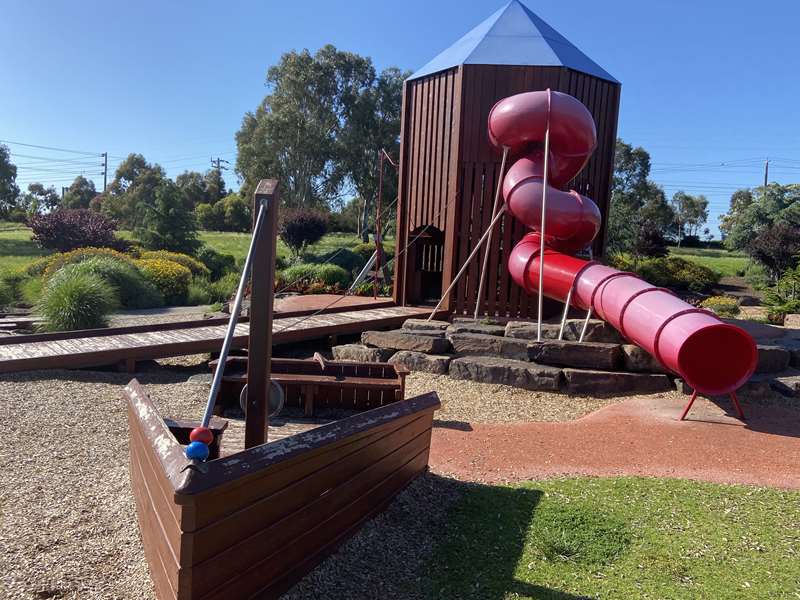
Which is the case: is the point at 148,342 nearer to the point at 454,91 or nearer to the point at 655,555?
the point at 454,91

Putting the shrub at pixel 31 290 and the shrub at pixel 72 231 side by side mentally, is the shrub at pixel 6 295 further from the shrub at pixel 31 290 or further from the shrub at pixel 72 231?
the shrub at pixel 72 231

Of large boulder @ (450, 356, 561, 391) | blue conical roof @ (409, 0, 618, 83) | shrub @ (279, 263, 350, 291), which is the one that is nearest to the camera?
large boulder @ (450, 356, 561, 391)

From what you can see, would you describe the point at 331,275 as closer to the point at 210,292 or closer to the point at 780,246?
the point at 210,292

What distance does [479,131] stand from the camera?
10.3 meters

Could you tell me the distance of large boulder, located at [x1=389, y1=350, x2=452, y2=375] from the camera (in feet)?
27.1

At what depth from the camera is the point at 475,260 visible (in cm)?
1050

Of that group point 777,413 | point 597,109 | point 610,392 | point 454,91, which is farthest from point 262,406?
point 597,109

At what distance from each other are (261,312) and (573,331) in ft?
19.7

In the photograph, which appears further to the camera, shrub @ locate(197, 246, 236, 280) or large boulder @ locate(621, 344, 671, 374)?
shrub @ locate(197, 246, 236, 280)

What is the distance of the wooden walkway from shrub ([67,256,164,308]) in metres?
5.49

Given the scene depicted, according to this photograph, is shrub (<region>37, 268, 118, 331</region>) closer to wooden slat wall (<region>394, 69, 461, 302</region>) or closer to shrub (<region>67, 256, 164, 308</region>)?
shrub (<region>67, 256, 164, 308</region>)

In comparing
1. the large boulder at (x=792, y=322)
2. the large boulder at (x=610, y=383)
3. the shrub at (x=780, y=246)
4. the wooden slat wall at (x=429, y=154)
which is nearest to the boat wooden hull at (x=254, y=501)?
the large boulder at (x=610, y=383)

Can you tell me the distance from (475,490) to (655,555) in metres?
1.35

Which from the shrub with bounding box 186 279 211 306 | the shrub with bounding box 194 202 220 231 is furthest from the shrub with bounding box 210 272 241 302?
the shrub with bounding box 194 202 220 231
